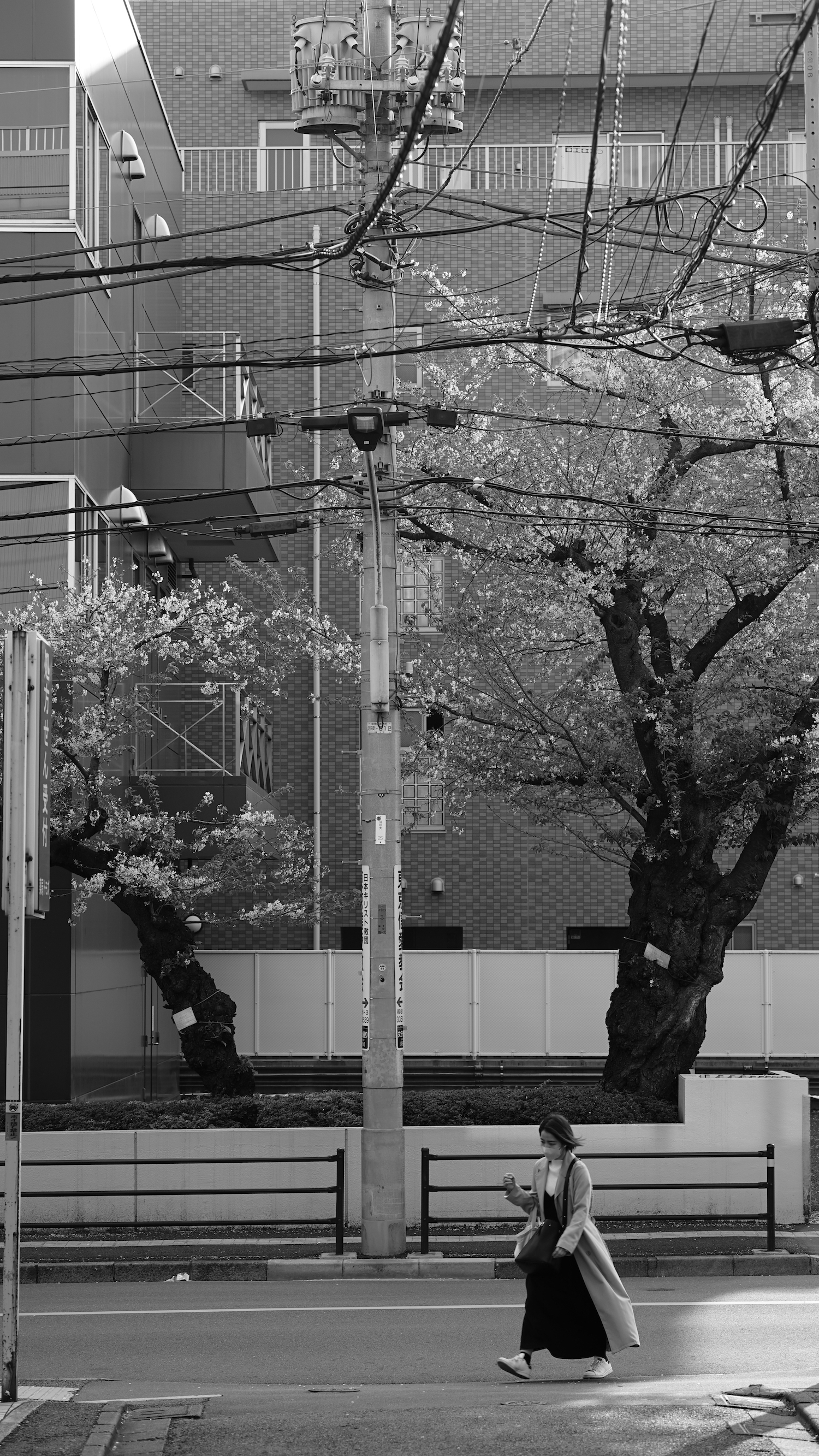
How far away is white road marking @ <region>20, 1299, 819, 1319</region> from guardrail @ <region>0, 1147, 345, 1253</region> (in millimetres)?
1708

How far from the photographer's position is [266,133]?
3164 centimetres

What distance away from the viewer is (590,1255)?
8.12m

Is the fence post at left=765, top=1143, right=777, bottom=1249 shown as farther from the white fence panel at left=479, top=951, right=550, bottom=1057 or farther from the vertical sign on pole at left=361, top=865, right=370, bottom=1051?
the white fence panel at left=479, top=951, right=550, bottom=1057

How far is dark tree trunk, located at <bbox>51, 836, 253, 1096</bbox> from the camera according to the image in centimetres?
1800

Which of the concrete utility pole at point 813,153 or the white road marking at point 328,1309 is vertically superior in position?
the concrete utility pole at point 813,153

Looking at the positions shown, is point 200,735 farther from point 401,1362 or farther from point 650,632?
point 401,1362

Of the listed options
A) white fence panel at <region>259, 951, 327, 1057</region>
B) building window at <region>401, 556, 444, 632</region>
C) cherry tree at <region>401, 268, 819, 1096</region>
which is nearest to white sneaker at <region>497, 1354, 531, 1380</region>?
cherry tree at <region>401, 268, 819, 1096</region>

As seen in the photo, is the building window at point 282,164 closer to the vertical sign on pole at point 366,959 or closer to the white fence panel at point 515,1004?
the white fence panel at point 515,1004

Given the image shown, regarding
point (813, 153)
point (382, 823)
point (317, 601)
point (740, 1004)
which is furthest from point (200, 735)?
point (813, 153)

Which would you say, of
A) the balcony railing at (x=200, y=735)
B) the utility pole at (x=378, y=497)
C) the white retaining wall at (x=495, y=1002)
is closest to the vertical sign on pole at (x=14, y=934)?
the utility pole at (x=378, y=497)

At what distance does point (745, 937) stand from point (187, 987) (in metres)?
14.1

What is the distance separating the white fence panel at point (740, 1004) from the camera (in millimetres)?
26484

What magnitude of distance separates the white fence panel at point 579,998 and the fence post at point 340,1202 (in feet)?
40.9

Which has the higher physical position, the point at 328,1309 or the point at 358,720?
the point at 358,720
